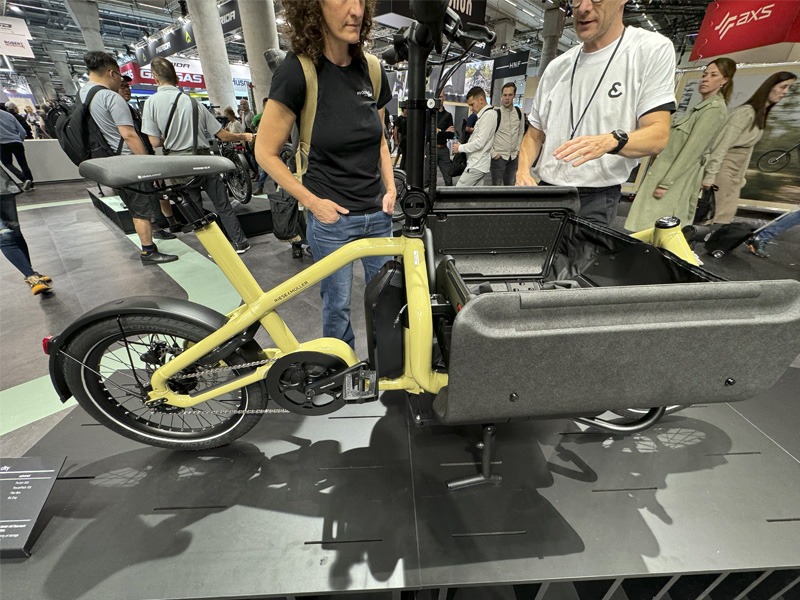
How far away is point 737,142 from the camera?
4.00 metres

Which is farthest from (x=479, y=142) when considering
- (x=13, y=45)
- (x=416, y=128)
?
(x=13, y=45)

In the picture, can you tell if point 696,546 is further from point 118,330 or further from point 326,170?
point 118,330

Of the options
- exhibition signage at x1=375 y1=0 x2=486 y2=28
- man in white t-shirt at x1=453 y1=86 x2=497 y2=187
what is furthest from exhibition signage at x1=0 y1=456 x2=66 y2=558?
exhibition signage at x1=375 y1=0 x2=486 y2=28

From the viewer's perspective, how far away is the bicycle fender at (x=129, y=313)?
1.25 m

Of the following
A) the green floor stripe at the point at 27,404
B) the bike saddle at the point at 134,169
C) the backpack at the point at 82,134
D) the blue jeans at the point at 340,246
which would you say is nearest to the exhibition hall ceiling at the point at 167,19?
the backpack at the point at 82,134

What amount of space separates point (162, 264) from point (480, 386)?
12.3 feet

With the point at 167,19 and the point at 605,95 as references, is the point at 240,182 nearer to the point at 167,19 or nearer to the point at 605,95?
the point at 605,95

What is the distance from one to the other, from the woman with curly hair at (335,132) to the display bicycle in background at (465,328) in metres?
0.19

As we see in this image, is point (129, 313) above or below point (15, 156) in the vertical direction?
below

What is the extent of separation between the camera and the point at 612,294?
2.74ft

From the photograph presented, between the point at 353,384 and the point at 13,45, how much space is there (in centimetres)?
1277

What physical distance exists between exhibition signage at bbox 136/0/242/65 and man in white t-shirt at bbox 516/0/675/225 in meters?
A: 8.19

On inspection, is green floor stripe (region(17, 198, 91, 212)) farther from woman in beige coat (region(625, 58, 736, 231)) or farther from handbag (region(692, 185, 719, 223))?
handbag (region(692, 185, 719, 223))

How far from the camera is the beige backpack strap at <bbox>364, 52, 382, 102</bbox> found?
4.50 ft
